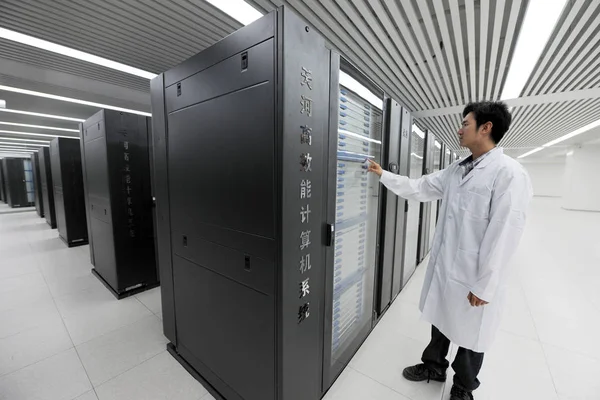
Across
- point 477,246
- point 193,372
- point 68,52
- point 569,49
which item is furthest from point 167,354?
point 569,49

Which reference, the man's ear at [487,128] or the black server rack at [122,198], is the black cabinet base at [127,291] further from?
the man's ear at [487,128]

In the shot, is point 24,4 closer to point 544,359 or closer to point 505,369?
point 505,369

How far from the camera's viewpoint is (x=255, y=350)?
128cm

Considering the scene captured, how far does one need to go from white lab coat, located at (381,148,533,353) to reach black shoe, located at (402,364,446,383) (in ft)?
1.49

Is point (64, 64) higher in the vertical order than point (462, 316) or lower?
higher

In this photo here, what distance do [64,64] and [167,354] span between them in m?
4.87

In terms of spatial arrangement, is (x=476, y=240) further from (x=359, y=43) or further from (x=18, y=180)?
(x=18, y=180)

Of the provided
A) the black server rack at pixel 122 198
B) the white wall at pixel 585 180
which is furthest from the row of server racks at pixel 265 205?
the white wall at pixel 585 180

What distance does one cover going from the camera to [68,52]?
355 centimetres

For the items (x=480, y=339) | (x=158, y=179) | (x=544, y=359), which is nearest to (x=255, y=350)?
(x=480, y=339)

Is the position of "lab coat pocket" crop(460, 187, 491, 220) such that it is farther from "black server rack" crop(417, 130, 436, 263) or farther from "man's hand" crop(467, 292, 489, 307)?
"black server rack" crop(417, 130, 436, 263)

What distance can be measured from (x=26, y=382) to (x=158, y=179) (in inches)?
64.6

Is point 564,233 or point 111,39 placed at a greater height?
point 111,39

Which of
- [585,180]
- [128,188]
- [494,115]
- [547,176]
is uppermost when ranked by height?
[494,115]
